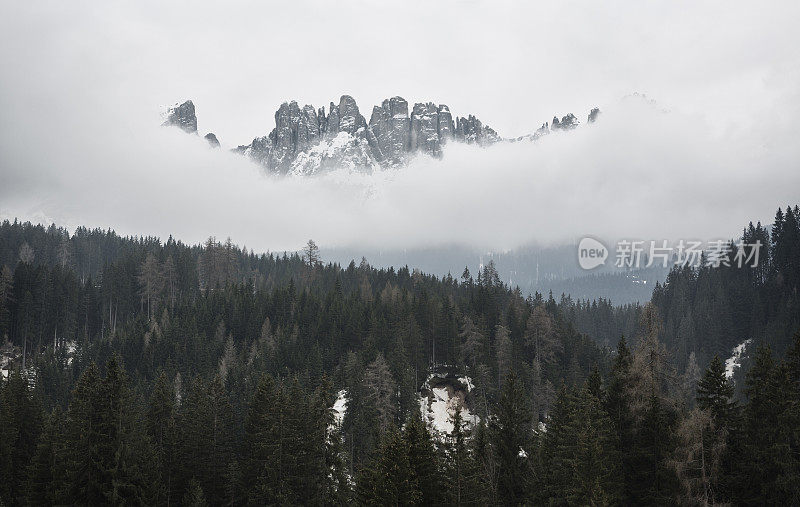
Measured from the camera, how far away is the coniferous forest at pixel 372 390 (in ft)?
96.4

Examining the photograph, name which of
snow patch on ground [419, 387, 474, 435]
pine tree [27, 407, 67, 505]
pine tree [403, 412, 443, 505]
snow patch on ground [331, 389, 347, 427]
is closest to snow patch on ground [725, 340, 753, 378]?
snow patch on ground [419, 387, 474, 435]

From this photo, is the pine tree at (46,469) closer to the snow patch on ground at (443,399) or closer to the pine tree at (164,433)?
the pine tree at (164,433)

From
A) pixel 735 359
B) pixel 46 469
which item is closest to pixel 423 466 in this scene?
pixel 46 469

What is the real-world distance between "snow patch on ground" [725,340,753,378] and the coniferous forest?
2257 mm

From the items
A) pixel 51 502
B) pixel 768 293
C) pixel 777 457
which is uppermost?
pixel 768 293

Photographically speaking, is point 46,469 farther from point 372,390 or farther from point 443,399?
point 443,399

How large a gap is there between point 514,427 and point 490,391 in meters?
40.8

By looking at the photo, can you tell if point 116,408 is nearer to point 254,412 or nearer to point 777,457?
point 254,412

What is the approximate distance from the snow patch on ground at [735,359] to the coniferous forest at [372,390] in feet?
7.41

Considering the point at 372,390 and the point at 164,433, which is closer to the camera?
the point at 164,433

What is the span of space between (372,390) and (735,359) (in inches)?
3579

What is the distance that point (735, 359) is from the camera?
11694 cm

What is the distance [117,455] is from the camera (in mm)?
30375

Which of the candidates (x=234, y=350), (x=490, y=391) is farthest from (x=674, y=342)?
(x=234, y=350)
